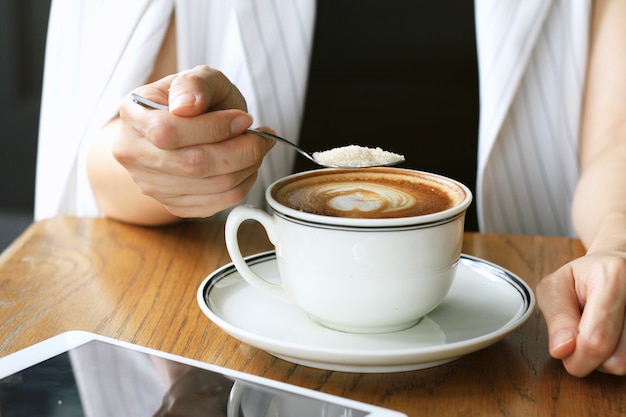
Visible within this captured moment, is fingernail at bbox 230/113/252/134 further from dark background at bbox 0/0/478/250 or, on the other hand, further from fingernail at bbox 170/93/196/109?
dark background at bbox 0/0/478/250

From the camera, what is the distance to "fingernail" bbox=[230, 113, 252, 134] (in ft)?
2.01

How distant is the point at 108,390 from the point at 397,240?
0.21m

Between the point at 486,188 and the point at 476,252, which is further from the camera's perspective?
the point at 486,188

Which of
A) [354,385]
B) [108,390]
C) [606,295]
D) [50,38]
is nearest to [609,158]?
[606,295]

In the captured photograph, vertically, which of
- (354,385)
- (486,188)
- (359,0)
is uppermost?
(359,0)

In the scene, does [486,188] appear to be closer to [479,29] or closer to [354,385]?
[479,29]

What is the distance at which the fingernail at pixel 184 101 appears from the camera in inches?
23.0

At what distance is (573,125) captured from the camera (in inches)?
42.5

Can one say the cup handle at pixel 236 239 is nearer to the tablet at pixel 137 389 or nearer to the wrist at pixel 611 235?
the tablet at pixel 137 389

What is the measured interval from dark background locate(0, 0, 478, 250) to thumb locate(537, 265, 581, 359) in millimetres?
585

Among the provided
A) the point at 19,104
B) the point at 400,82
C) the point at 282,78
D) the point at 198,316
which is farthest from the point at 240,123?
the point at 19,104

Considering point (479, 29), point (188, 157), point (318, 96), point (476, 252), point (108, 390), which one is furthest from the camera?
point (318, 96)

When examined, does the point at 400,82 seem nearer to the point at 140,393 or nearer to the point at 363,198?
the point at 363,198

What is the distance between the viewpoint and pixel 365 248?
0.50 m
